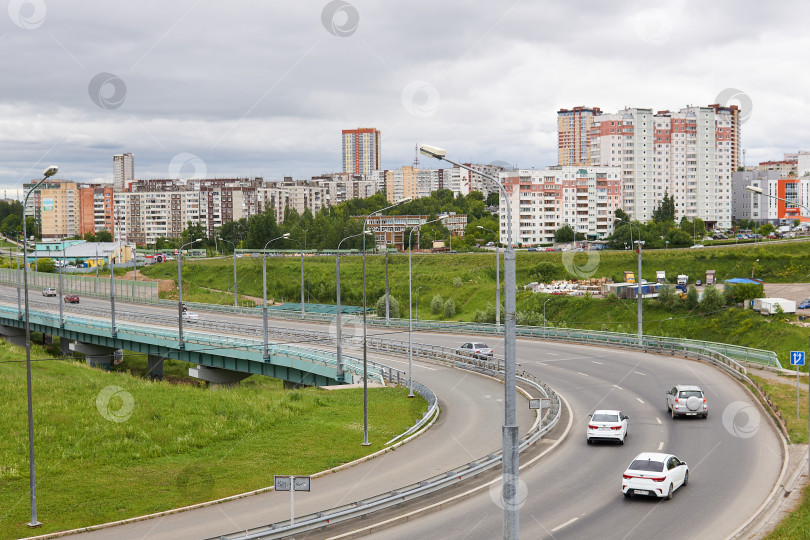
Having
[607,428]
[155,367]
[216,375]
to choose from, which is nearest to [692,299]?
[216,375]

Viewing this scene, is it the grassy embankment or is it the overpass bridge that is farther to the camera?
the grassy embankment

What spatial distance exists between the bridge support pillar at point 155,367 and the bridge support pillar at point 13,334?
79.1 ft

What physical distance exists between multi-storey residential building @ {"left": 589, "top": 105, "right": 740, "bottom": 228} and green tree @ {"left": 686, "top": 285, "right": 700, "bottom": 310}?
7954 centimetres

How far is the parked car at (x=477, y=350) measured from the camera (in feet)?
146

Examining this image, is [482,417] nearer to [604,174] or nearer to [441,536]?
[441,536]

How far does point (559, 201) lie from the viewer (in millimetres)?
133000

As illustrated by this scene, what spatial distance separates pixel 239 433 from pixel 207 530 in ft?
37.8

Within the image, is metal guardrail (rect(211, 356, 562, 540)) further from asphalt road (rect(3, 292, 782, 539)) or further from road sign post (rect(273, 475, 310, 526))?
asphalt road (rect(3, 292, 782, 539))

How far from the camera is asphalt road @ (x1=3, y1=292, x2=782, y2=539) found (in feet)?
55.7

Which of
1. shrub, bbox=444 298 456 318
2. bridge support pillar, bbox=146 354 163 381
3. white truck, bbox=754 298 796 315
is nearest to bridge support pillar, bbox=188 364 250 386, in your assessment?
bridge support pillar, bbox=146 354 163 381

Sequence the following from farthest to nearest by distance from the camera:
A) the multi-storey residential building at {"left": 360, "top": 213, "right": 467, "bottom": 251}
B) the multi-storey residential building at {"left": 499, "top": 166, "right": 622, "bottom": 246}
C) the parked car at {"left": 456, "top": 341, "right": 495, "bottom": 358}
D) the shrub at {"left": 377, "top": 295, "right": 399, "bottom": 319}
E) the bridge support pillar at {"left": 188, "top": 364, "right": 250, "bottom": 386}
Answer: the multi-storey residential building at {"left": 360, "top": 213, "right": 467, "bottom": 251}, the multi-storey residential building at {"left": 499, "top": 166, "right": 622, "bottom": 246}, the shrub at {"left": 377, "top": 295, "right": 399, "bottom": 319}, the bridge support pillar at {"left": 188, "top": 364, "right": 250, "bottom": 386}, the parked car at {"left": 456, "top": 341, "right": 495, "bottom": 358}

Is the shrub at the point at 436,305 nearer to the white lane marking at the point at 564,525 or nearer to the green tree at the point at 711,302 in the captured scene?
the green tree at the point at 711,302

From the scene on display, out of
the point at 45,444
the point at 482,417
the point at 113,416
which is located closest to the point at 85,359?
the point at 113,416

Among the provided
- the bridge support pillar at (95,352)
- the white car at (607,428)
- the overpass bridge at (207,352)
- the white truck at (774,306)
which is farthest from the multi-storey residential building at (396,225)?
the white car at (607,428)
